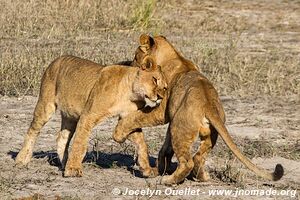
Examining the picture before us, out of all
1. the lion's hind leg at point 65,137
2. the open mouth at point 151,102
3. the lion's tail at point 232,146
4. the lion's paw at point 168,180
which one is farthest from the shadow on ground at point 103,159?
the lion's tail at point 232,146

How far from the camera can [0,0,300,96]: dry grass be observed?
12.1 meters

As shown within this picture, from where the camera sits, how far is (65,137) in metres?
8.02

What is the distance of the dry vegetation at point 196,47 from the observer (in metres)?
8.98

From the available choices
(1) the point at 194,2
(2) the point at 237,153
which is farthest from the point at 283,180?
(1) the point at 194,2

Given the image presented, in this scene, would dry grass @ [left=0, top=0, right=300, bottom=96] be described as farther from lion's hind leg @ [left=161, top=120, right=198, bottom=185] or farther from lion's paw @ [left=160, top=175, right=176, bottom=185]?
lion's hind leg @ [left=161, top=120, right=198, bottom=185]

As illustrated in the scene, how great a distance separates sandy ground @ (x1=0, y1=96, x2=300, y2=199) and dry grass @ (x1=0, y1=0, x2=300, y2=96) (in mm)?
884

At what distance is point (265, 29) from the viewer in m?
18.0

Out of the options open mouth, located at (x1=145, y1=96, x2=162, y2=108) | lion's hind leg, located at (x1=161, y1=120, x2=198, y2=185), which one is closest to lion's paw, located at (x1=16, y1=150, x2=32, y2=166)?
open mouth, located at (x1=145, y1=96, x2=162, y2=108)

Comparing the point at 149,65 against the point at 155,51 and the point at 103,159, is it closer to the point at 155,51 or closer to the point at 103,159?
the point at 155,51

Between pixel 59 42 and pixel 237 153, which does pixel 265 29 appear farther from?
pixel 237 153

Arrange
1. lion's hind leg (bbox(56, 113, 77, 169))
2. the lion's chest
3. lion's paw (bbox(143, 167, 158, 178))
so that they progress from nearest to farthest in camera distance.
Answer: the lion's chest, lion's paw (bbox(143, 167, 158, 178)), lion's hind leg (bbox(56, 113, 77, 169))

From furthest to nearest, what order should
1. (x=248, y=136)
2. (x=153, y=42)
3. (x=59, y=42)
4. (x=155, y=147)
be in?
(x=59, y=42)
(x=248, y=136)
(x=155, y=147)
(x=153, y=42)

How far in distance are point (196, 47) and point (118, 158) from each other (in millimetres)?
6395

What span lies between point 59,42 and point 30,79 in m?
3.85
